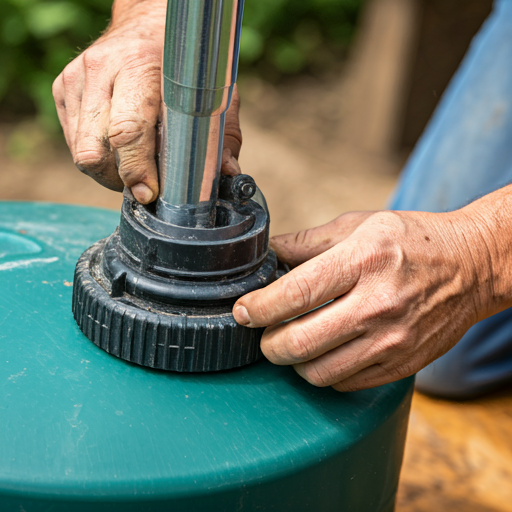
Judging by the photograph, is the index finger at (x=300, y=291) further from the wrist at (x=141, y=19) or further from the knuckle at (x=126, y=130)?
the wrist at (x=141, y=19)

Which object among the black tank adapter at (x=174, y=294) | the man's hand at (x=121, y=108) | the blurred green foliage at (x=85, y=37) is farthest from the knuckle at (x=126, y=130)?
the blurred green foliage at (x=85, y=37)

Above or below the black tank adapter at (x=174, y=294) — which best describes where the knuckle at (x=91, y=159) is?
above

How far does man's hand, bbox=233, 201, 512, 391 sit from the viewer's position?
0.78 m

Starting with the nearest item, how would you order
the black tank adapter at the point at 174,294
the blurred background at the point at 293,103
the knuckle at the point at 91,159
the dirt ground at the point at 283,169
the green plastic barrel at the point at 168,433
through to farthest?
the green plastic barrel at the point at 168,433 → the black tank adapter at the point at 174,294 → the knuckle at the point at 91,159 → the dirt ground at the point at 283,169 → the blurred background at the point at 293,103

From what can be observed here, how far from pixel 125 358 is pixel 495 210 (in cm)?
60

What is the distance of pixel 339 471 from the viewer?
74 centimetres

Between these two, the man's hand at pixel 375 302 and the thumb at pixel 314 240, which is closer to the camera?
the man's hand at pixel 375 302

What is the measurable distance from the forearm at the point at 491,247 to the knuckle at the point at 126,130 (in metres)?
0.49

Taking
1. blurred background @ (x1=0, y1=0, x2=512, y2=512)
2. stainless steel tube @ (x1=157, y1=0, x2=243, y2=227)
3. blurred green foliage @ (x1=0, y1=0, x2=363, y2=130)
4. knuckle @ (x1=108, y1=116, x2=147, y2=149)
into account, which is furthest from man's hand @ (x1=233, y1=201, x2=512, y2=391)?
blurred green foliage @ (x1=0, y1=0, x2=363, y2=130)

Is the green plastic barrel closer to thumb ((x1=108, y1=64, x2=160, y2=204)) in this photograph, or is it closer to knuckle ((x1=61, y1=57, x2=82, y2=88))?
thumb ((x1=108, y1=64, x2=160, y2=204))

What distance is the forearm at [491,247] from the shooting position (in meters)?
0.94

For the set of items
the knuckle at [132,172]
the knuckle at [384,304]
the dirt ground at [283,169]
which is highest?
the knuckle at [132,172]

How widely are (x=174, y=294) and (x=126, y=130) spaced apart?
0.24 m

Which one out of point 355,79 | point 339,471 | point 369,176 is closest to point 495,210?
point 339,471
